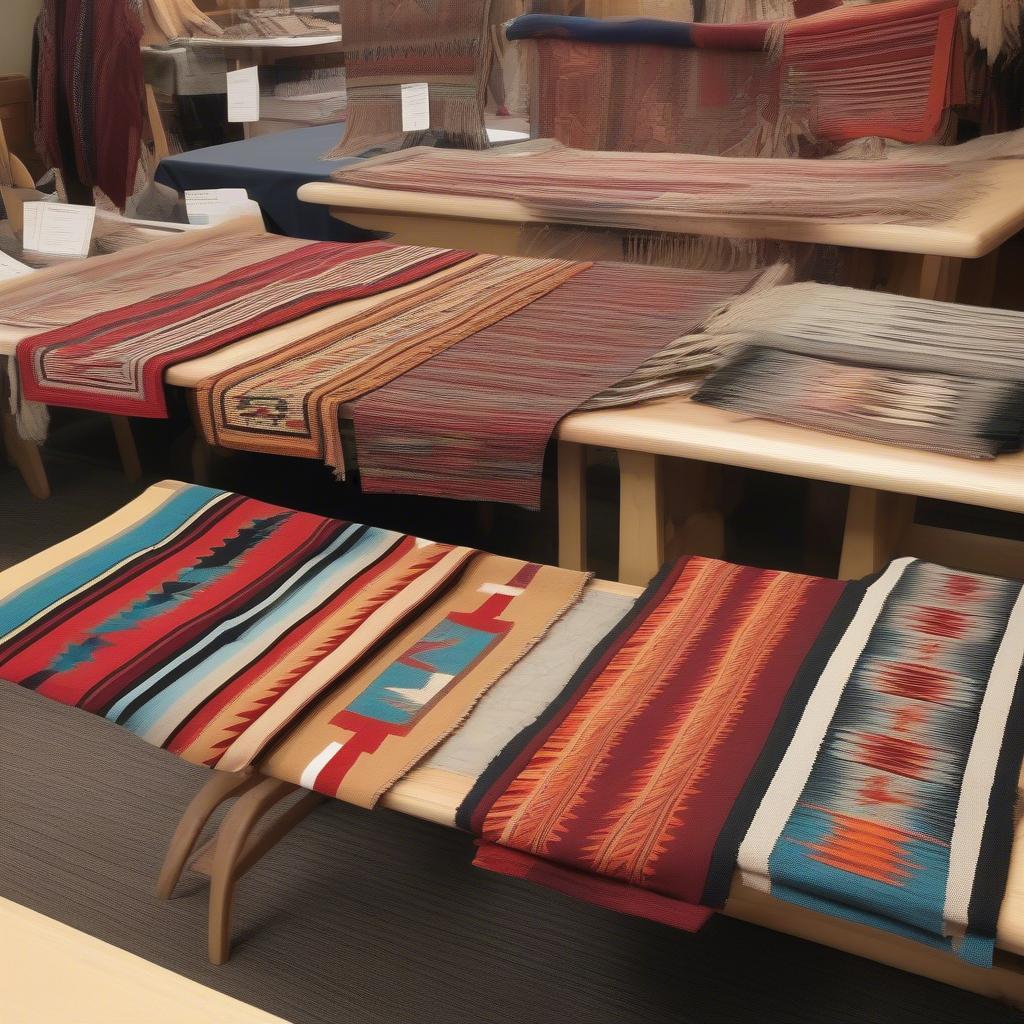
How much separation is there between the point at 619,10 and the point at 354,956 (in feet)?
7.46

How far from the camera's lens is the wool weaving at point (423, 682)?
1112 millimetres

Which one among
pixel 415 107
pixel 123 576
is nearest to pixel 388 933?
pixel 123 576

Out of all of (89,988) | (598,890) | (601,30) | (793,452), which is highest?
(601,30)

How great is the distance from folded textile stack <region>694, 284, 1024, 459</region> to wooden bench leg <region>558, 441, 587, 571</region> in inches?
7.9

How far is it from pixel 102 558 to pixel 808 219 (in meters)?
1.40

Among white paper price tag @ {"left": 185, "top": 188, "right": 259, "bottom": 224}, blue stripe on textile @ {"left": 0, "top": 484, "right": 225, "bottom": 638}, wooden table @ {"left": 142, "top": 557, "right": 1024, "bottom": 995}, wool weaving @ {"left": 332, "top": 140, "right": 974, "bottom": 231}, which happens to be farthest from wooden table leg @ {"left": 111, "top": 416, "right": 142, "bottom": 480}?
wooden table @ {"left": 142, "top": 557, "right": 1024, "bottom": 995}

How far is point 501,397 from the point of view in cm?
158

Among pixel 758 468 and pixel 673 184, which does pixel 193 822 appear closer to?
pixel 758 468

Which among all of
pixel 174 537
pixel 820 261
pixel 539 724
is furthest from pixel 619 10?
pixel 539 724

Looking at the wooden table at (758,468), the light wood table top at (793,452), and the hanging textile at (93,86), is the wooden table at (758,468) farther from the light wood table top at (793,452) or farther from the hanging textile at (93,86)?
the hanging textile at (93,86)

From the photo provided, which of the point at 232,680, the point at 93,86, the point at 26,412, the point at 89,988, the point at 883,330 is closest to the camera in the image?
the point at 89,988

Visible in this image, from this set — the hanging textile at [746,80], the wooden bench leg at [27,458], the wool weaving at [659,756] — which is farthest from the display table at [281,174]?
the wool weaving at [659,756]

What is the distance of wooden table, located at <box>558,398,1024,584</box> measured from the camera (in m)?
1.35

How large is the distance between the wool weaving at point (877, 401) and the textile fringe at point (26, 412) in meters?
1.25
